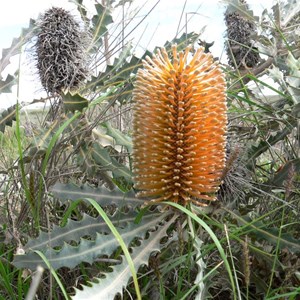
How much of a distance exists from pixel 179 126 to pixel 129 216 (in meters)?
0.35

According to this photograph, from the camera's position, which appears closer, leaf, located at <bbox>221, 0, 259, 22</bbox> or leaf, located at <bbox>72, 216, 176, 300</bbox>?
leaf, located at <bbox>72, 216, 176, 300</bbox>

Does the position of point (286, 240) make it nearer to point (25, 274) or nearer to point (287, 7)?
point (25, 274)

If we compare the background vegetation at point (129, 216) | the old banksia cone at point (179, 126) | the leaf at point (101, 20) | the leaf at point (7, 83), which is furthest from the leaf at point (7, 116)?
the old banksia cone at point (179, 126)

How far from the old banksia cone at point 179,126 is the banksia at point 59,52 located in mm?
596

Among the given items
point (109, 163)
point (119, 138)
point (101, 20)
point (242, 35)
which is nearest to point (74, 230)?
point (109, 163)

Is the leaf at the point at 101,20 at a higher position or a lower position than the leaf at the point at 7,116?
higher

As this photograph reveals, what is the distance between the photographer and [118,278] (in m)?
1.56

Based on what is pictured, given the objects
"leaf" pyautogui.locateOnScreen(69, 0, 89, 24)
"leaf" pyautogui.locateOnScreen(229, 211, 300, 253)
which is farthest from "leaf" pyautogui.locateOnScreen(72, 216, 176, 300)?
"leaf" pyautogui.locateOnScreen(69, 0, 89, 24)

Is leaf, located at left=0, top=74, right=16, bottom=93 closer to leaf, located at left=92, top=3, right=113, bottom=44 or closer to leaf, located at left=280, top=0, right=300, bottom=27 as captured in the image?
leaf, located at left=92, top=3, right=113, bottom=44

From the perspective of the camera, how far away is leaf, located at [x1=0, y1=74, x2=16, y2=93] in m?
2.59

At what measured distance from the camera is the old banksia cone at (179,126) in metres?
1.78

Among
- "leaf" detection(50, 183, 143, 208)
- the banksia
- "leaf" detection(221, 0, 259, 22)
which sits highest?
"leaf" detection(221, 0, 259, 22)

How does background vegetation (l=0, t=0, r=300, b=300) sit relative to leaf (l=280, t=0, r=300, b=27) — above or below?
below

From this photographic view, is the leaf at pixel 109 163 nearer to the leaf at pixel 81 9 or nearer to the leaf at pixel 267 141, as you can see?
the leaf at pixel 267 141
